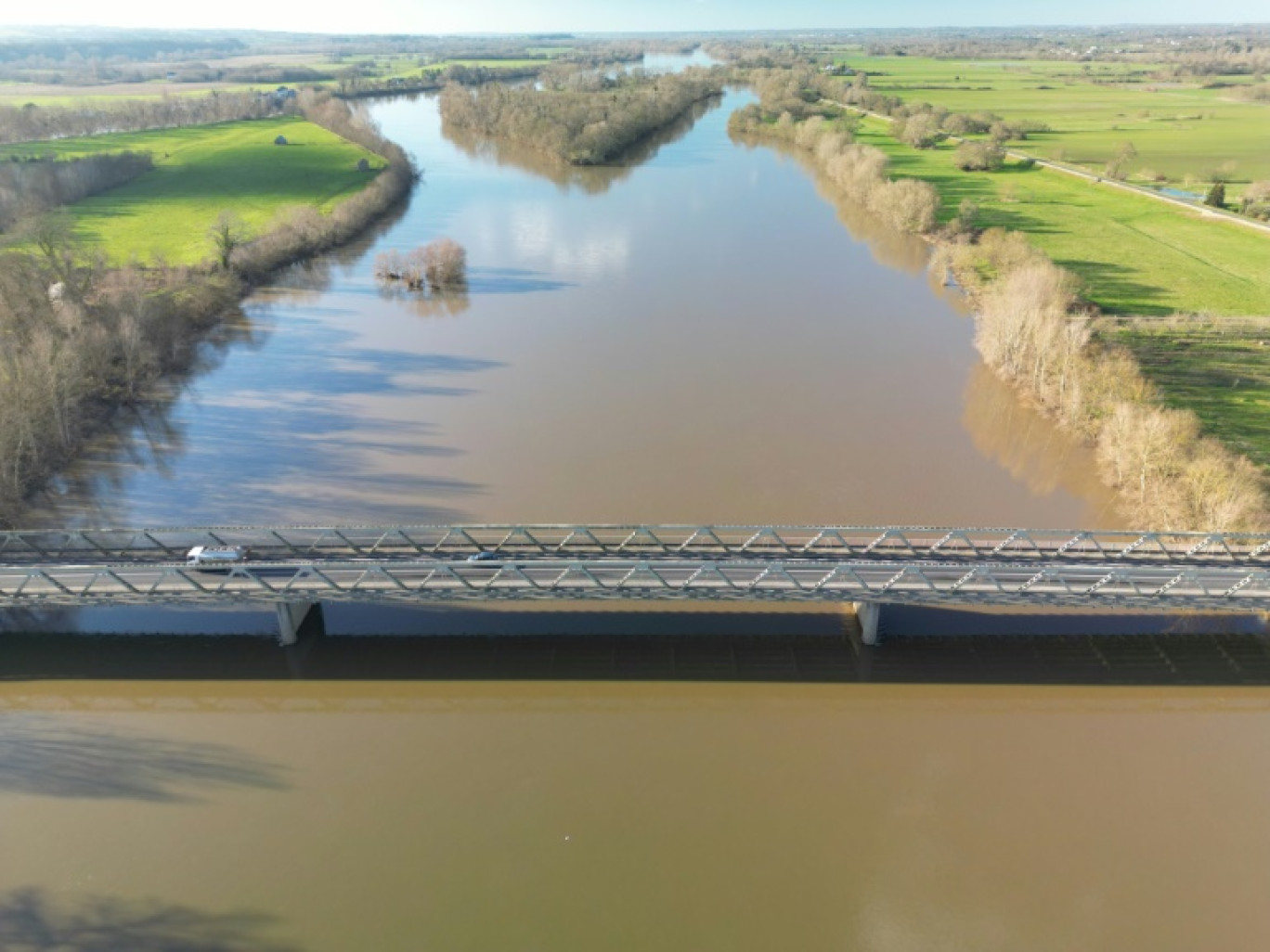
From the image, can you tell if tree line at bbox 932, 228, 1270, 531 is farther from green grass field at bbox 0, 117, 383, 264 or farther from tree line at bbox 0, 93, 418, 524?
green grass field at bbox 0, 117, 383, 264

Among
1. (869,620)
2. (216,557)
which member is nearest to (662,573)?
(869,620)

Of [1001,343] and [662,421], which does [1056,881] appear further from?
[1001,343]

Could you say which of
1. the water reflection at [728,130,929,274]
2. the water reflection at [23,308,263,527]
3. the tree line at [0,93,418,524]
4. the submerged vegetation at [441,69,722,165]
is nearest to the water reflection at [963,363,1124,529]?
the water reflection at [728,130,929,274]

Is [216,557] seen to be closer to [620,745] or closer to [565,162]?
[620,745]

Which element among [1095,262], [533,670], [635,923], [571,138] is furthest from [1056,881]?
[571,138]

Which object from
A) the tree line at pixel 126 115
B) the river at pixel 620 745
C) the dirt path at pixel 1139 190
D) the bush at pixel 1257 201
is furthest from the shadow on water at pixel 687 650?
the tree line at pixel 126 115

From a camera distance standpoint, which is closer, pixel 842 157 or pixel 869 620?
pixel 869 620

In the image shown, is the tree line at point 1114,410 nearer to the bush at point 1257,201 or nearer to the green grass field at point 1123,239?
the green grass field at point 1123,239
